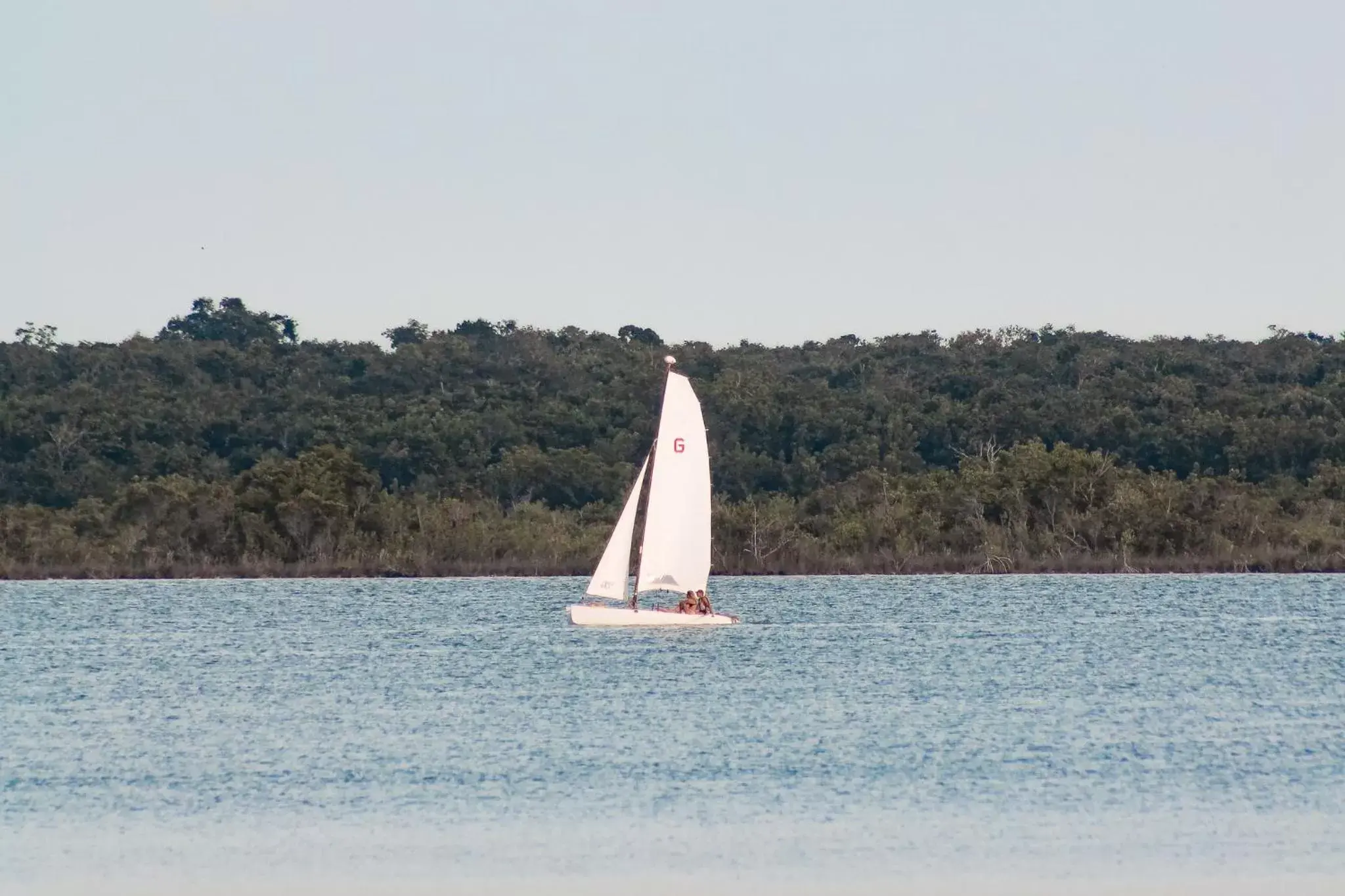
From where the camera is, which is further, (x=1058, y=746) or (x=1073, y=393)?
(x=1073, y=393)

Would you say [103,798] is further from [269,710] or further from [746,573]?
[746,573]

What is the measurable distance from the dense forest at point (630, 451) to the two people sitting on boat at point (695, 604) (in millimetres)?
27066

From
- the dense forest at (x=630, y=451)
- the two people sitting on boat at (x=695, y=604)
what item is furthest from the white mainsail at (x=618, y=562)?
the dense forest at (x=630, y=451)

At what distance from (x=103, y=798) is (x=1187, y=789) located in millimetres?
13488

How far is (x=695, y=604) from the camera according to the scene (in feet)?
169

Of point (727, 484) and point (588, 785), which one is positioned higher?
point (727, 484)

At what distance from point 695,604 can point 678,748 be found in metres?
20.0

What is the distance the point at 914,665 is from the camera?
147ft

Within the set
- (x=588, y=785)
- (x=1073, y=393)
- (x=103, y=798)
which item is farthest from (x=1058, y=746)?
(x=1073, y=393)

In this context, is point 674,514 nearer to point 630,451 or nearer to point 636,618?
point 636,618

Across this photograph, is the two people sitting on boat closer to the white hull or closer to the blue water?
the white hull

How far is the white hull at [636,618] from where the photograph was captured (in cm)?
5078

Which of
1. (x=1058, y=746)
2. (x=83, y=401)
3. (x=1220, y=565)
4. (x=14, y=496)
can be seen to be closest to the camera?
(x=1058, y=746)

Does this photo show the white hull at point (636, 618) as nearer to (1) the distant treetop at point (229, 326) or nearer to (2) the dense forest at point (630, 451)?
(2) the dense forest at point (630, 451)
